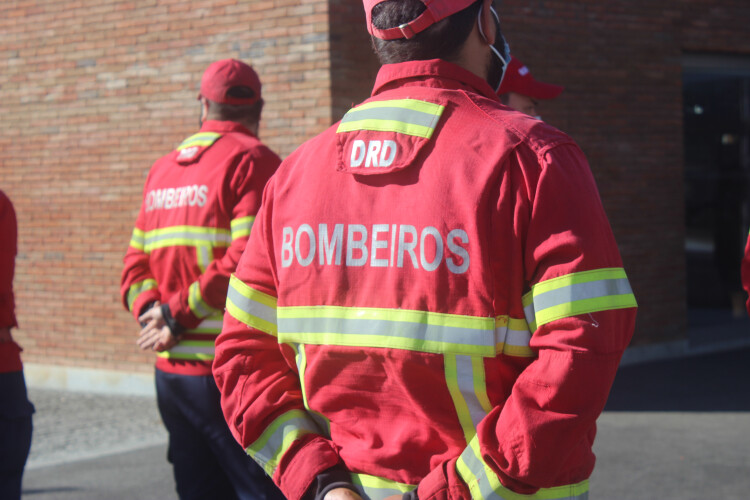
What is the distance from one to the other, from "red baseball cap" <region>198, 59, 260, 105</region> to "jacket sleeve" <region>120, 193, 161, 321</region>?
0.60 m

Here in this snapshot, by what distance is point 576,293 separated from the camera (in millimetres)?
1499

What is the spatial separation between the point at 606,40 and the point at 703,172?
359 centimetres

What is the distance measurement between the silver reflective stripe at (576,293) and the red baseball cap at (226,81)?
255 centimetres

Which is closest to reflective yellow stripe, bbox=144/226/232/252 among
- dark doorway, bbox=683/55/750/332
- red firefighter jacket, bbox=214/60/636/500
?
red firefighter jacket, bbox=214/60/636/500

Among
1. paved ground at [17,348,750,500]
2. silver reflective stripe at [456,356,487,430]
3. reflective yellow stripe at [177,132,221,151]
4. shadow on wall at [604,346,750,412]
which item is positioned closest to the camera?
silver reflective stripe at [456,356,487,430]

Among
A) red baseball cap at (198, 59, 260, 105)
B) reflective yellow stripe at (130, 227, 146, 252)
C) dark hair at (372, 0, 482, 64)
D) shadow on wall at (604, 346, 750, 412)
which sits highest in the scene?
dark hair at (372, 0, 482, 64)

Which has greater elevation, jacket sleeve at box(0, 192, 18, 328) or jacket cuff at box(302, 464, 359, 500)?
jacket cuff at box(302, 464, 359, 500)

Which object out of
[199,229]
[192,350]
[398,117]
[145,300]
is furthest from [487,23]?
[145,300]

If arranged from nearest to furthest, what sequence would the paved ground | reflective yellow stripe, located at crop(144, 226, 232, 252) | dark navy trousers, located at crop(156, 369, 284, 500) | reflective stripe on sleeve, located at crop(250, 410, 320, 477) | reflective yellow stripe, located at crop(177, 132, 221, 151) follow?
1. reflective stripe on sleeve, located at crop(250, 410, 320, 477)
2. dark navy trousers, located at crop(156, 369, 284, 500)
3. reflective yellow stripe, located at crop(144, 226, 232, 252)
4. reflective yellow stripe, located at crop(177, 132, 221, 151)
5. the paved ground

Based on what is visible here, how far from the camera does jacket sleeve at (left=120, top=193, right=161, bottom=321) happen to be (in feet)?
12.2

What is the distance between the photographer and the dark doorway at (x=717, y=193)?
37.6ft

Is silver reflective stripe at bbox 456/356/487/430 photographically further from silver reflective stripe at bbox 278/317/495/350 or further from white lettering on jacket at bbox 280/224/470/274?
white lettering on jacket at bbox 280/224/470/274

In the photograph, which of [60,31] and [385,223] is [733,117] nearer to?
[60,31]

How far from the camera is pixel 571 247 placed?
4.98 feet
